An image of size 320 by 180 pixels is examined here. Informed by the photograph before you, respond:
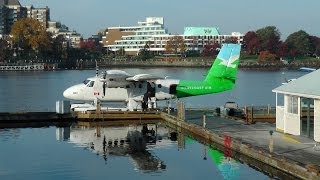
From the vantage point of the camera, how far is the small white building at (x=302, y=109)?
76.6ft

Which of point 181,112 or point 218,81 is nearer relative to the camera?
point 181,112

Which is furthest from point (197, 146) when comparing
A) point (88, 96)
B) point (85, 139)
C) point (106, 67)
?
point (106, 67)

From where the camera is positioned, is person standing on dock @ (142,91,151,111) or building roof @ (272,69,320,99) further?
person standing on dock @ (142,91,151,111)

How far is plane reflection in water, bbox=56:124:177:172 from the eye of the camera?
81.5ft

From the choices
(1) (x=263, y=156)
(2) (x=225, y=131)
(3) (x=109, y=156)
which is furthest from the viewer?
(2) (x=225, y=131)

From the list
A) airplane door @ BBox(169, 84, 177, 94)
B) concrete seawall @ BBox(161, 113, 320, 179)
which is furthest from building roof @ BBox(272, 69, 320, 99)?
airplane door @ BBox(169, 84, 177, 94)

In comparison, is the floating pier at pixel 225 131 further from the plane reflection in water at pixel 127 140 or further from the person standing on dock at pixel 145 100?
the plane reflection in water at pixel 127 140

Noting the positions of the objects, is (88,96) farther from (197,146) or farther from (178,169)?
(178,169)

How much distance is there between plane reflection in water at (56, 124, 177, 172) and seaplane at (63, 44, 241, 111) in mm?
4170

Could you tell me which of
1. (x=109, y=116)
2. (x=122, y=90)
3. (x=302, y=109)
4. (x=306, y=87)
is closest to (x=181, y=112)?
(x=109, y=116)

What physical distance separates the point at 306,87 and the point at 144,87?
16116 millimetres

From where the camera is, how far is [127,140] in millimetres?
30016

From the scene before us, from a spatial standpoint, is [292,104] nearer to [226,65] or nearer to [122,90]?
[226,65]

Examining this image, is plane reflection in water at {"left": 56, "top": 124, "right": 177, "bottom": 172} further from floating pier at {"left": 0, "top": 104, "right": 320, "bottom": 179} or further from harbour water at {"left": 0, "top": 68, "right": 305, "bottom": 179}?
floating pier at {"left": 0, "top": 104, "right": 320, "bottom": 179}
